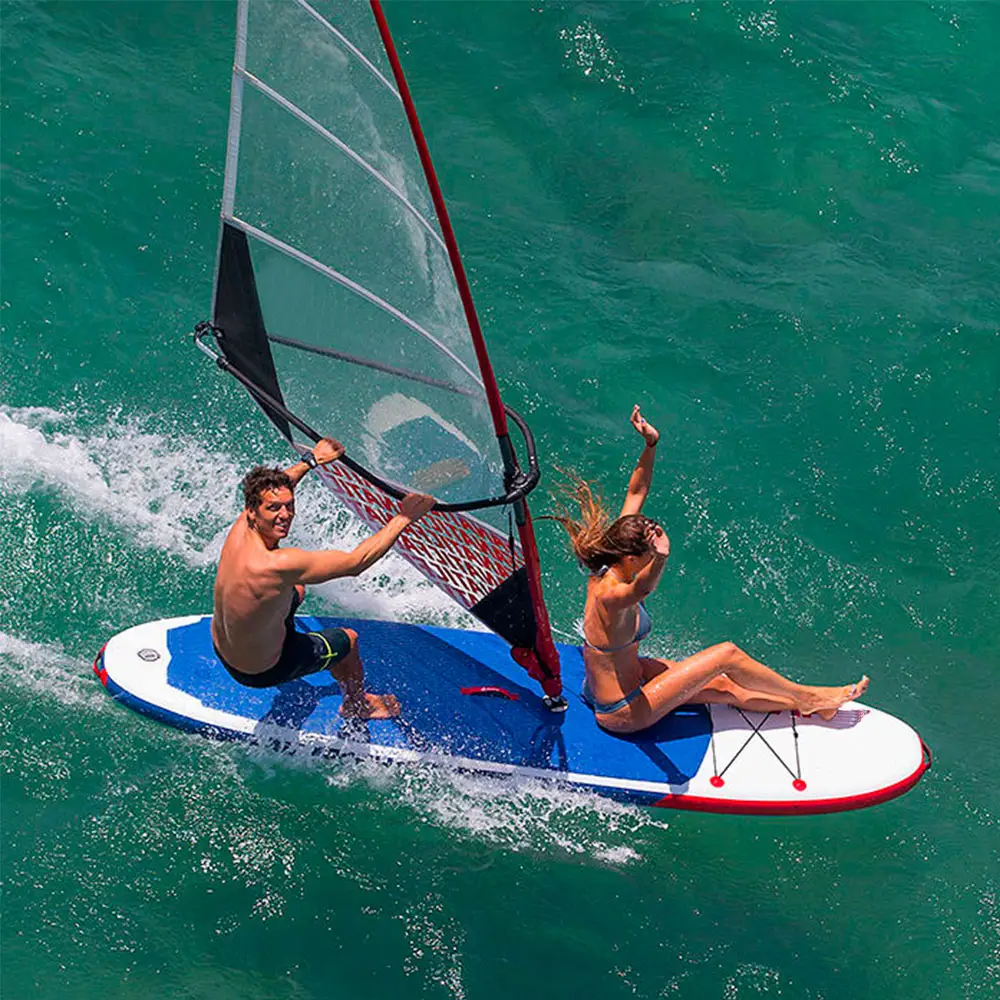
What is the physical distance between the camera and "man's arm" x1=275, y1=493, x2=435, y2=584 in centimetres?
570

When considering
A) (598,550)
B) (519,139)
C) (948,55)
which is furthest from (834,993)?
(948,55)

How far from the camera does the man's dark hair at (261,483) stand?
5.96 m

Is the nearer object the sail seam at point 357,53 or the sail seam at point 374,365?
the sail seam at point 357,53

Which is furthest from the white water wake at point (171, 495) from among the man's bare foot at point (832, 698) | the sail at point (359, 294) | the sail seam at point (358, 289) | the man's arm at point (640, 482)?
the sail seam at point (358, 289)

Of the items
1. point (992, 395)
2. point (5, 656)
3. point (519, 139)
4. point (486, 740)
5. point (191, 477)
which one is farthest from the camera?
point (519, 139)

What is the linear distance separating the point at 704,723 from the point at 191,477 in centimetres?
413

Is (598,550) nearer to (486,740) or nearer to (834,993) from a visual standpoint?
(486,740)

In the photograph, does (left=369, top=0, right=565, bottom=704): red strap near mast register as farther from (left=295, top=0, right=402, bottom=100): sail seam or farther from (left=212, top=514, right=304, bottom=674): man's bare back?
(left=212, top=514, right=304, bottom=674): man's bare back

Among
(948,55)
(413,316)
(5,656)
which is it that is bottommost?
(5,656)

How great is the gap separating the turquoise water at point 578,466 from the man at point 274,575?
903 millimetres

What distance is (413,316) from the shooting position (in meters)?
6.17

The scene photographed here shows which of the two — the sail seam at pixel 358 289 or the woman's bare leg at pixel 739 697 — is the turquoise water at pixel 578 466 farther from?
the sail seam at pixel 358 289

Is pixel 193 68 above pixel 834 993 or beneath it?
above

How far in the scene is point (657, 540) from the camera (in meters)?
6.14
